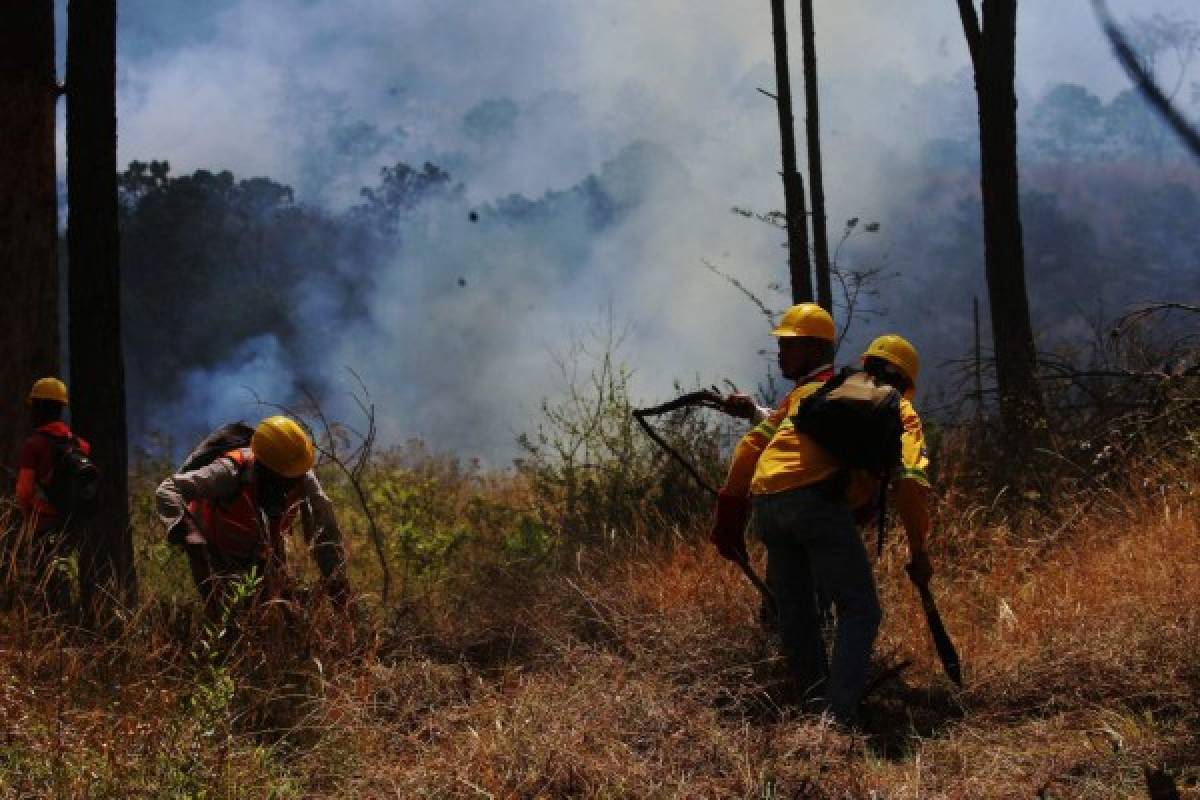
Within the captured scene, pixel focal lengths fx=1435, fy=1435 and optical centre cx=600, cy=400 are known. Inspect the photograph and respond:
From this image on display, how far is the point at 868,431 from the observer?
18.8 feet

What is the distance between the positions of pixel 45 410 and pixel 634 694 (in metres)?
3.84

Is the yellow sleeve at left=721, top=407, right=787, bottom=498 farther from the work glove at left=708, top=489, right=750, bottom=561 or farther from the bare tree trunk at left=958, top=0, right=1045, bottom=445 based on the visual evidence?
the bare tree trunk at left=958, top=0, right=1045, bottom=445

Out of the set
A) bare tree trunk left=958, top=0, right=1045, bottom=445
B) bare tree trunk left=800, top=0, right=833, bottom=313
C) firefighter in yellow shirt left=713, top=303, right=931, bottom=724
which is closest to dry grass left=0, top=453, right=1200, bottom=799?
firefighter in yellow shirt left=713, top=303, right=931, bottom=724

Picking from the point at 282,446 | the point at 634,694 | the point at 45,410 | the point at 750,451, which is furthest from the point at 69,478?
the point at 750,451

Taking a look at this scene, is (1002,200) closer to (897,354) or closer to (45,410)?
(897,354)

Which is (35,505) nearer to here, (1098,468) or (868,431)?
(868,431)

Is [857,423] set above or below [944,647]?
above

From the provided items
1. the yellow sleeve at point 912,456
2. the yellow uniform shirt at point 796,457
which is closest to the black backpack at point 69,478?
the yellow uniform shirt at point 796,457

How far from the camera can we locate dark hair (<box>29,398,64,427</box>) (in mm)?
7773

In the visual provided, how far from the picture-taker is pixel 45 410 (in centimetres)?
780

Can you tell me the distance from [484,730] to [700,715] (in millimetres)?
905

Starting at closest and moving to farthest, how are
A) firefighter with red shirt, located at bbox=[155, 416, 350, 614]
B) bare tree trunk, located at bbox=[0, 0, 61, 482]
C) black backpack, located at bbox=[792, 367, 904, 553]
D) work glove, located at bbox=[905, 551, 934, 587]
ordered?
1. black backpack, located at bbox=[792, 367, 904, 553]
2. work glove, located at bbox=[905, 551, 934, 587]
3. firefighter with red shirt, located at bbox=[155, 416, 350, 614]
4. bare tree trunk, located at bbox=[0, 0, 61, 482]

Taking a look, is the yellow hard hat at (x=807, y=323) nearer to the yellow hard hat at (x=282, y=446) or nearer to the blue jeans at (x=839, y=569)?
the blue jeans at (x=839, y=569)

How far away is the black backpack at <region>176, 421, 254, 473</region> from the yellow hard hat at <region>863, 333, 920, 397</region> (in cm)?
300
